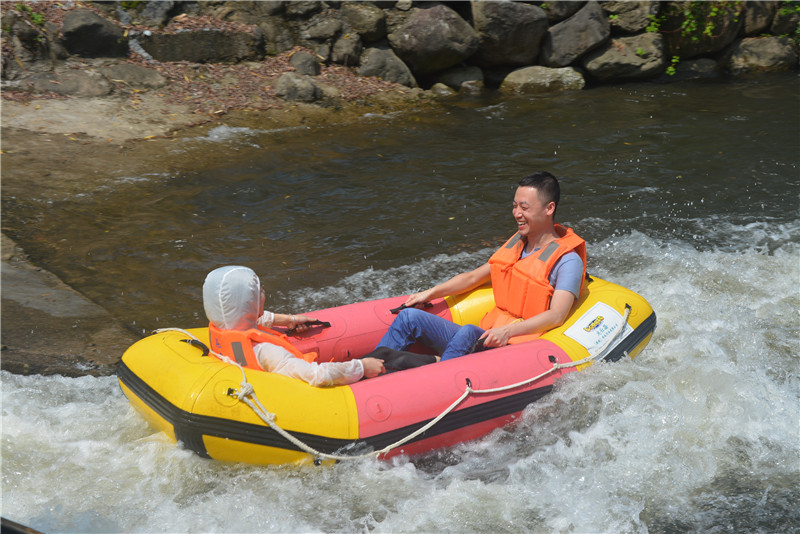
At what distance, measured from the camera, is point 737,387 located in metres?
4.41

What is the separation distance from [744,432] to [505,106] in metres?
7.42

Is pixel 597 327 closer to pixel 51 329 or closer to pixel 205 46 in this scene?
pixel 51 329

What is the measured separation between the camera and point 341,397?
363 centimetres

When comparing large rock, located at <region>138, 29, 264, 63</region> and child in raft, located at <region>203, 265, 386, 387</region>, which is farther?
large rock, located at <region>138, 29, 264, 63</region>

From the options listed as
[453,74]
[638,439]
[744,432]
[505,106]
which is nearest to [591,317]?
[638,439]

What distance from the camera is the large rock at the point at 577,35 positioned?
37.7 feet

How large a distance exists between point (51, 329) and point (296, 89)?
5.70 metres

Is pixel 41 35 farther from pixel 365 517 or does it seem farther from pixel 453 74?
pixel 365 517

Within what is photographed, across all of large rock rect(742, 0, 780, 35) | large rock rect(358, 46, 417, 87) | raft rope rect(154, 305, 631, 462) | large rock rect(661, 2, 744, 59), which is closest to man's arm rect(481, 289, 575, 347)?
raft rope rect(154, 305, 631, 462)

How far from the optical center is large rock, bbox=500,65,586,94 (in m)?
11.5

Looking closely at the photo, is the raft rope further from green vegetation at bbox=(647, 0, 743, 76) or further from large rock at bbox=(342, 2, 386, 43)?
green vegetation at bbox=(647, 0, 743, 76)

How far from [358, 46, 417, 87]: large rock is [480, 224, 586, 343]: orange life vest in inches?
272

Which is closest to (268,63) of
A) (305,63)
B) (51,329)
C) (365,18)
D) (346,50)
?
(305,63)

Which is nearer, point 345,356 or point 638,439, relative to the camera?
point 638,439
